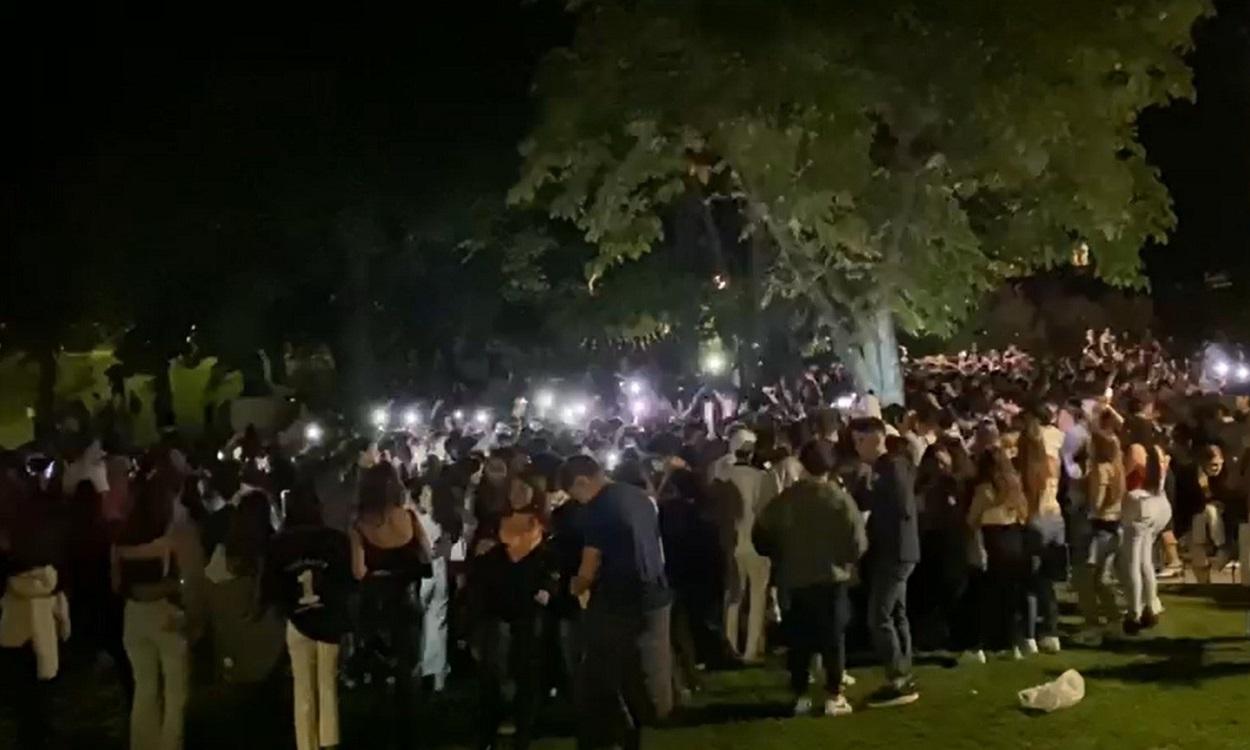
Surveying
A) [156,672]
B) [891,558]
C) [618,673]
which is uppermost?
[891,558]

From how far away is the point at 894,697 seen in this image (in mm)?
11211

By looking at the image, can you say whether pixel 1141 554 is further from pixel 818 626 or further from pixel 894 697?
pixel 818 626

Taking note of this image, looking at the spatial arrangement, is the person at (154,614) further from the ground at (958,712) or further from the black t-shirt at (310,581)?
the ground at (958,712)

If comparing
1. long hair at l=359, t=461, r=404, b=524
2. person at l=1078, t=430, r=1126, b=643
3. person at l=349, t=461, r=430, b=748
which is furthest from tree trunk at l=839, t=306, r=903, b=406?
long hair at l=359, t=461, r=404, b=524

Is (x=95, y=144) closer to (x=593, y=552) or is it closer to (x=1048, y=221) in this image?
(x=1048, y=221)

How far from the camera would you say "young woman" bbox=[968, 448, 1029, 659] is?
39.9 ft

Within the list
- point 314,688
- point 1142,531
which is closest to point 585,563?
point 314,688

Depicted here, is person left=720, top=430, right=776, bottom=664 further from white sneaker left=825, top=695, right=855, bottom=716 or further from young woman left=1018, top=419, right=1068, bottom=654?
young woman left=1018, top=419, right=1068, bottom=654

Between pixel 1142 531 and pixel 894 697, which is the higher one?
pixel 1142 531

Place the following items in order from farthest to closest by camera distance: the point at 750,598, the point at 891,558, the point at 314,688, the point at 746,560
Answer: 1. the point at 750,598
2. the point at 746,560
3. the point at 891,558
4. the point at 314,688

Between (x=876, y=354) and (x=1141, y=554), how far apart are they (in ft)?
31.0

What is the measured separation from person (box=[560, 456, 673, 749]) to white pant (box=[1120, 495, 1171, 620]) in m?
5.43

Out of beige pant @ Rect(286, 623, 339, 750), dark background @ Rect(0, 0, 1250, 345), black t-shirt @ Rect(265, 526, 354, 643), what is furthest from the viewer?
dark background @ Rect(0, 0, 1250, 345)

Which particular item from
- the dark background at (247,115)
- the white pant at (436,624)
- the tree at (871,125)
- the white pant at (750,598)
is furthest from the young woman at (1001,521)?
the dark background at (247,115)
